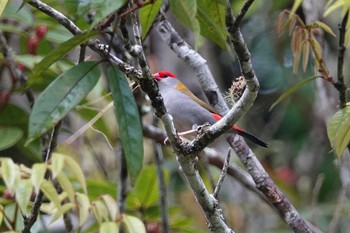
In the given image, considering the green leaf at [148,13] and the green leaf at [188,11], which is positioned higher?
the green leaf at [188,11]

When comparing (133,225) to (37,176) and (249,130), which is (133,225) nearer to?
(37,176)

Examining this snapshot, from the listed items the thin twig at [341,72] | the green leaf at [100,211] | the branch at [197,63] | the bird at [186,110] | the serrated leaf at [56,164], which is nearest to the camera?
the serrated leaf at [56,164]

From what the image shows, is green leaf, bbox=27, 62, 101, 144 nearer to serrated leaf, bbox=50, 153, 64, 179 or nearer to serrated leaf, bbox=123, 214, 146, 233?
serrated leaf, bbox=50, 153, 64, 179

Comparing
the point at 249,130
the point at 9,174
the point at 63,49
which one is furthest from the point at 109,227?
the point at 249,130

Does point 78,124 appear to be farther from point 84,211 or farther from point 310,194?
point 84,211

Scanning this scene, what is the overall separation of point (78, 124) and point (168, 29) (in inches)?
95.3

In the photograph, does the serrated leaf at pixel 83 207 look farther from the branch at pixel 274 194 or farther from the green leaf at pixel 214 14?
the branch at pixel 274 194

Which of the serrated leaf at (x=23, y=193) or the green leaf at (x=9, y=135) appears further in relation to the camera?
the green leaf at (x=9, y=135)

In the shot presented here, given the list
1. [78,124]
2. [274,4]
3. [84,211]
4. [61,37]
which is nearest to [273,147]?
[274,4]

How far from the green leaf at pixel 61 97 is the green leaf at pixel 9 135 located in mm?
1370

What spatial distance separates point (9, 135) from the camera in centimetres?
300

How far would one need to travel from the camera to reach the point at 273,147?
573cm

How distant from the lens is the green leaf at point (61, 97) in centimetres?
150

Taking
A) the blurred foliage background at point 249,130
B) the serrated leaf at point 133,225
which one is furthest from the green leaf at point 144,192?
the serrated leaf at point 133,225
